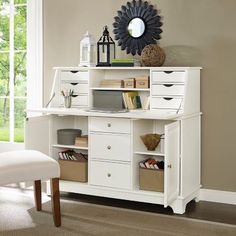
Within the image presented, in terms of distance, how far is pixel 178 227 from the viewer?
3.49 m

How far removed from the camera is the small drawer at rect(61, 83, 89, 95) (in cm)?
435

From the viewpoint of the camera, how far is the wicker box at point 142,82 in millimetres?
4129

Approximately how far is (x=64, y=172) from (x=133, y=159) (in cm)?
66

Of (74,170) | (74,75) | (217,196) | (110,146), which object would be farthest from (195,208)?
(74,75)

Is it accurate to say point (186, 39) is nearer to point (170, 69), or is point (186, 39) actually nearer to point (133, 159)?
point (170, 69)

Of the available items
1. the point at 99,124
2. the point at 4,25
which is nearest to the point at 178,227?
the point at 99,124

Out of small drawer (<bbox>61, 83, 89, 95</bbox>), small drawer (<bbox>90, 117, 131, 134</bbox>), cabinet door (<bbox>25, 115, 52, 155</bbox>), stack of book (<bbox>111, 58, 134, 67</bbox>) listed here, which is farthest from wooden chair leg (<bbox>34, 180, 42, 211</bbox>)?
stack of book (<bbox>111, 58, 134, 67</bbox>)

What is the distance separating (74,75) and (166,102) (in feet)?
2.79

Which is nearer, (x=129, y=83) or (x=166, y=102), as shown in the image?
(x=166, y=102)

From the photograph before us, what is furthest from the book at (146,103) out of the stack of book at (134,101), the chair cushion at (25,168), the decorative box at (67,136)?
the chair cushion at (25,168)

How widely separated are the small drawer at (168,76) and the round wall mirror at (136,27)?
0.43 meters

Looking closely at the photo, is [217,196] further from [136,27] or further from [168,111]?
[136,27]

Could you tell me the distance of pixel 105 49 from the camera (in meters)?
4.37

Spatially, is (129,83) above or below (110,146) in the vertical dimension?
above
